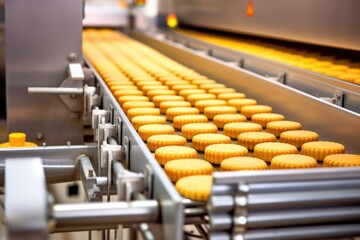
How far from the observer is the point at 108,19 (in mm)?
6770

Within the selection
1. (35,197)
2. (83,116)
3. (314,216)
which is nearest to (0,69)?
(83,116)

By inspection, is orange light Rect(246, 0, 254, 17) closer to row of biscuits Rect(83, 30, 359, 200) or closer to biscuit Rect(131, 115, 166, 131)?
row of biscuits Rect(83, 30, 359, 200)

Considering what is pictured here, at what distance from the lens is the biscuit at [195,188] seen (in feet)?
3.81

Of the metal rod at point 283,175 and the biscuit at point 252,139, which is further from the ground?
the metal rod at point 283,175

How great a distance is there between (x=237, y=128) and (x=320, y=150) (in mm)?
349

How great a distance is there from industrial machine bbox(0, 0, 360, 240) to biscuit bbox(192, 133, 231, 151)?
0.24m

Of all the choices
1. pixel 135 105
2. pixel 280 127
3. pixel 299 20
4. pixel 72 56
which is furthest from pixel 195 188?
pixel 299 20

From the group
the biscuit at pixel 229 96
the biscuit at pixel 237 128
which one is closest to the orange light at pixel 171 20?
the biscuit at pixel 229 96

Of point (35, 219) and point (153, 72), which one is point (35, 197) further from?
point (153, 72)

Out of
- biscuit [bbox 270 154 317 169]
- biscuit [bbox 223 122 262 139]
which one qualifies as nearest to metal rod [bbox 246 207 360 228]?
biscuit [bbox 270 154 317 169]

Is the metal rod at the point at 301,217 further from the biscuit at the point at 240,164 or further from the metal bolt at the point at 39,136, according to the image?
the metal bolt at the point at 39,136

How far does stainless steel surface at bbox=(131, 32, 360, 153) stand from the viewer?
1.74 meters

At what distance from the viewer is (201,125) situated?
1.90 m

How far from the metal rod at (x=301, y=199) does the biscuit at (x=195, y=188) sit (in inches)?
5.2
